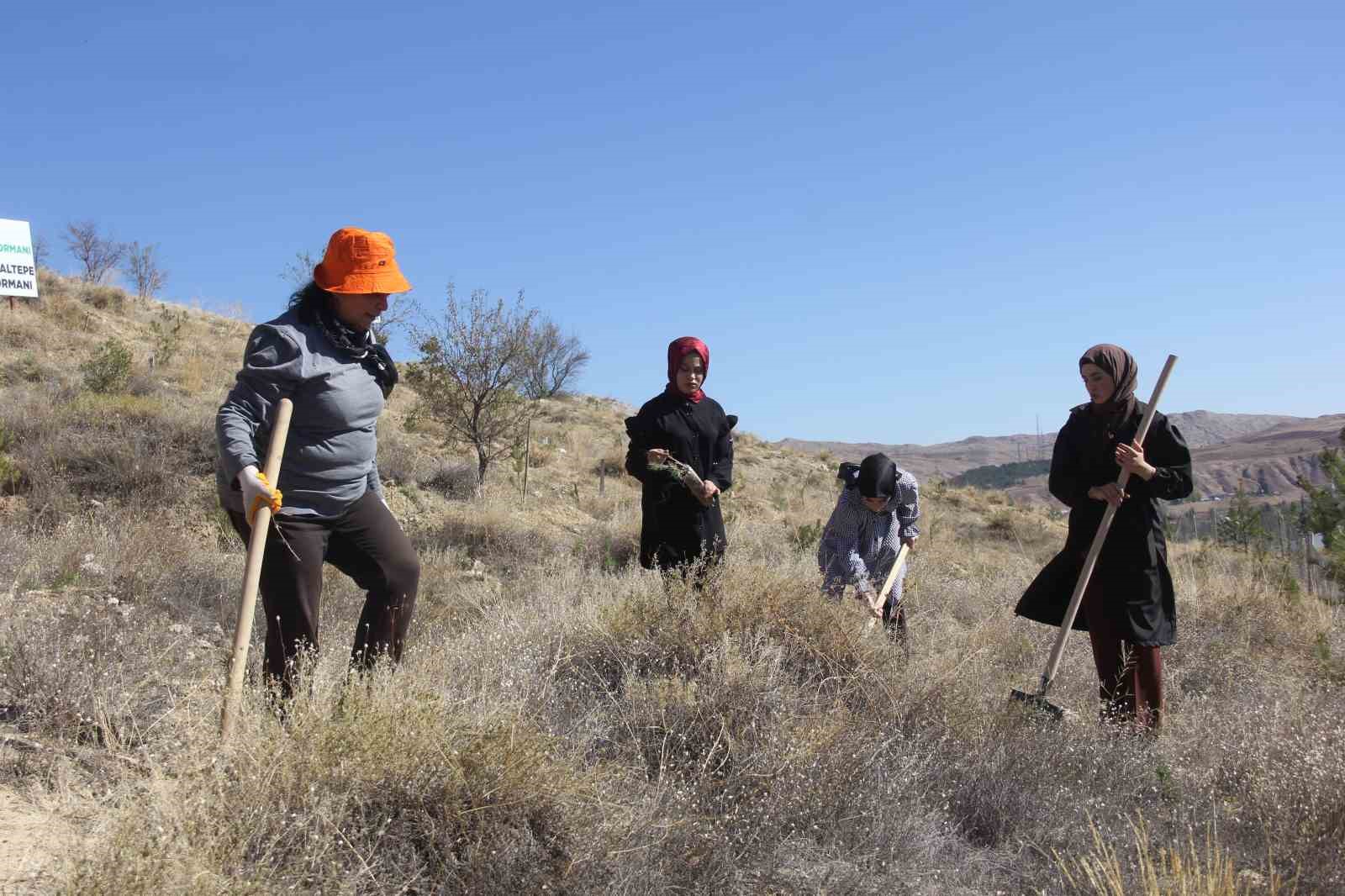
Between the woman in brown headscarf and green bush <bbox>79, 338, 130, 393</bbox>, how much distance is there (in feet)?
36.7

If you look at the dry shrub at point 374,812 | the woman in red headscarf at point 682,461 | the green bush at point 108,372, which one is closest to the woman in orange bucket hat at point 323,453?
the dry shrub at point 374,812

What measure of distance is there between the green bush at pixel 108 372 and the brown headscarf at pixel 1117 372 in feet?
36.9

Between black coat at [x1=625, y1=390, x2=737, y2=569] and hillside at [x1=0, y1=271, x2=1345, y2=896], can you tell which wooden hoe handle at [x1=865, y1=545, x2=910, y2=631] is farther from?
black coat at [x1=625, y1=390, x2=737, y2=569]

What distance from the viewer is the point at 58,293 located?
17984 millimetres

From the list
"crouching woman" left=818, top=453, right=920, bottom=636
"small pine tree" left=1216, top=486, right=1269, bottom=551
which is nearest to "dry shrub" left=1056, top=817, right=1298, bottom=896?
"crouching woman" left=818, top=453, right=920, bottom=636

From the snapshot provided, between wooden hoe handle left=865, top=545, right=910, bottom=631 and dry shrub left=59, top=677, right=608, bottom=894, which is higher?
wooden hoe handle left=865, top=545, right=910, bottom=631

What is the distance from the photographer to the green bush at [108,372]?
11758 mm

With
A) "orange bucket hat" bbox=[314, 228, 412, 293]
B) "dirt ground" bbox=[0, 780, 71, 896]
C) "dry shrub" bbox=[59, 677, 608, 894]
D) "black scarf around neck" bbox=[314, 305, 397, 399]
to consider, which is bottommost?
"dirt ground" bbox=[0, 780, 71, 896]

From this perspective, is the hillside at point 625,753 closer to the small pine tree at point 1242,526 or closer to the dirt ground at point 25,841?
the dirt ground at point 25,841

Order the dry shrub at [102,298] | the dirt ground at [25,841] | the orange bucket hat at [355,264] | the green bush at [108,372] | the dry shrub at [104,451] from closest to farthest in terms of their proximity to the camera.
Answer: the dirt ground at [25,841]
the orange bucket hat at [355,264]
the dry shrub at [104,451]
the green bush at [108,372]
the dry shrub at [102,298]

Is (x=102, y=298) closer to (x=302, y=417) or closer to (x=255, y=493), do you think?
(x=302, y=417)

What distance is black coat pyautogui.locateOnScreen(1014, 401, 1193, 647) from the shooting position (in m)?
4.32

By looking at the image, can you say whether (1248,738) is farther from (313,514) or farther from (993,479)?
(993,479)

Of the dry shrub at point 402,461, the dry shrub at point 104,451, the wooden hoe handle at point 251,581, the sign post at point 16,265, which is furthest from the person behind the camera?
the sign post at point 16,265
